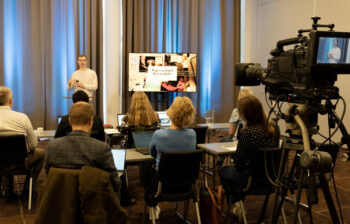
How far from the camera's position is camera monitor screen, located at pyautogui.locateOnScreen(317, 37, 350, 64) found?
1634mm

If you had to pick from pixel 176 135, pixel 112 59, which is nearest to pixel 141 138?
pixel 176 135

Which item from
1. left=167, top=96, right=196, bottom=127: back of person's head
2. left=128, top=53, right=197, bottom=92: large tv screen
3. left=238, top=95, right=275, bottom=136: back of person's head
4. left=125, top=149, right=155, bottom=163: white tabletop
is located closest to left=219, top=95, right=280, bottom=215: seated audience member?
left=238, top=95, right=275, bottom=136: back of person's head

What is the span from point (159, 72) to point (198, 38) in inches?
58.1

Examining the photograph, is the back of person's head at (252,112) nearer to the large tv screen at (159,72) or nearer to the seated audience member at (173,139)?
the seated audience member at (173,139)

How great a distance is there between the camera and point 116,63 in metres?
7.57

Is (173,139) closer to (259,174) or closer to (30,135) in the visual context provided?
(259,174)

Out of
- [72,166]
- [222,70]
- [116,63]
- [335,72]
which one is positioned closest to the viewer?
[335,72]

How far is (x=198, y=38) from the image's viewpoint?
829cm

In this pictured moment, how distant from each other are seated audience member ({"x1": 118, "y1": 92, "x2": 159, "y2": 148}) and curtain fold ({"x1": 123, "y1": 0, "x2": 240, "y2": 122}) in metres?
3.71

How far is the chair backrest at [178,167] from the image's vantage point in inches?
106

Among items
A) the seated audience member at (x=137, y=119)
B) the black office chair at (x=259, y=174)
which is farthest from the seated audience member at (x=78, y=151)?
the seated audience member at (x=137, y=119)

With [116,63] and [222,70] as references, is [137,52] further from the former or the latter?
[222,70]

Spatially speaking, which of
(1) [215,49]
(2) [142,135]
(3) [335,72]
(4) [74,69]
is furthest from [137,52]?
(3) [335,72]

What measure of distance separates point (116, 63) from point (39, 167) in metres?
4.12
